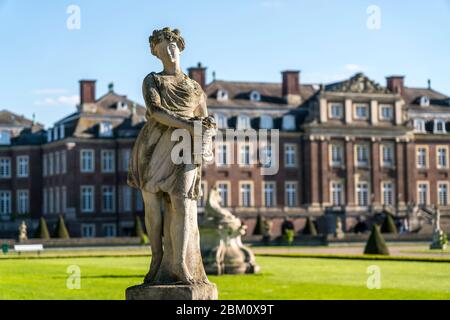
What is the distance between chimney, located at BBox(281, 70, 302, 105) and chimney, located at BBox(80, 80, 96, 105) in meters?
12.8

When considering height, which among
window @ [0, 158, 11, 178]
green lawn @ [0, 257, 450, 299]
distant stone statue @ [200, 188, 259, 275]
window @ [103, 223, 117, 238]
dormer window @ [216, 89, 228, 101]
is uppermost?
dormer window @ [216, 89, 228, 101]

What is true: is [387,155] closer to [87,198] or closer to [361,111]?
[361,111]

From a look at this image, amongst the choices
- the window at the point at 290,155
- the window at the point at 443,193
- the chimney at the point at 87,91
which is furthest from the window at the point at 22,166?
the window at the point at 443,193

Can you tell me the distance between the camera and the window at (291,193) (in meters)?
71.2

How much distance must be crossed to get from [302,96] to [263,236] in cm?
1794

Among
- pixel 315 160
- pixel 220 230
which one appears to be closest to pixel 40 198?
pixel 315 160

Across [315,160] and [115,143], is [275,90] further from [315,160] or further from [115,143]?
[115,143]

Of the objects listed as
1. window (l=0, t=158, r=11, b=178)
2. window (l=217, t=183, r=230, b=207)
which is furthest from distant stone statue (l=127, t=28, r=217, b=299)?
window (l=0, t=158, r=11, b=178)

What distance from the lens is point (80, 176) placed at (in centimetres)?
7075

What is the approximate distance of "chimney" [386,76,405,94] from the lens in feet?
242

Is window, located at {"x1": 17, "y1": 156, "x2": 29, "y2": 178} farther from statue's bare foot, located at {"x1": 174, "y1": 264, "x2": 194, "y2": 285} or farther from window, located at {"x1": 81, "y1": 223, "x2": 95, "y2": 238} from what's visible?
statue's bare foot, located at {"x1": 174, "y1": 264, "x2": 194, "y2": 285}

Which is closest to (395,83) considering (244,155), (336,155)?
(336,155)

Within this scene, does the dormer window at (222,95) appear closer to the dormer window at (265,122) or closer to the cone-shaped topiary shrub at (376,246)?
the dormer window at (265,122)

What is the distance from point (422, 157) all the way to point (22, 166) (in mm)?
28448
